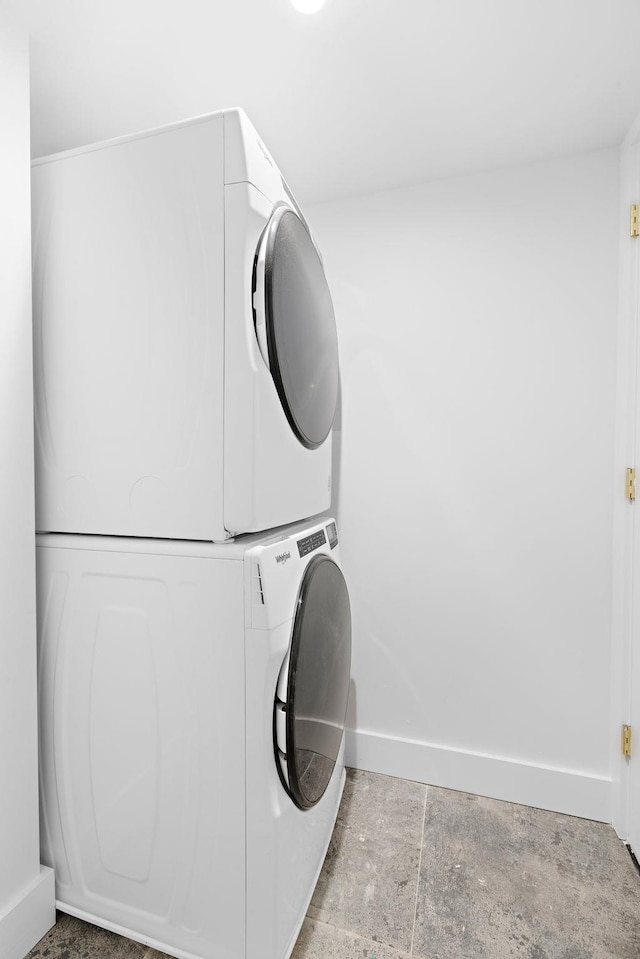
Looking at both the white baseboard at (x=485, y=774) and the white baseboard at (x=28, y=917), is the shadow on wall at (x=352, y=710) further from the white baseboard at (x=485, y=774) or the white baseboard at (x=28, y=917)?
the white baseboard at (x=28, y=917)

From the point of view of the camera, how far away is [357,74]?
145 centimetres

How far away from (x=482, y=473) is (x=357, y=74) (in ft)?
4.44

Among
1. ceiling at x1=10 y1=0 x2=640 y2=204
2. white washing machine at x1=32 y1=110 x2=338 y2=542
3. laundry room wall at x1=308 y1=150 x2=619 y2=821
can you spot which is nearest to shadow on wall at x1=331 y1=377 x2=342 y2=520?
laundry room wall at x1=308 y1=150 x2=619 y2=821

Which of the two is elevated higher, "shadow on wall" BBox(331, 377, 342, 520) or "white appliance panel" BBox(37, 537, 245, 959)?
"shadow on wall" BBox(331, 377, 342, 520)

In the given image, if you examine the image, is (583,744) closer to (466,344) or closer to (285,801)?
(285,801)

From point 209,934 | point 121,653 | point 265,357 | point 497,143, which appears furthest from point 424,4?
point 209,934

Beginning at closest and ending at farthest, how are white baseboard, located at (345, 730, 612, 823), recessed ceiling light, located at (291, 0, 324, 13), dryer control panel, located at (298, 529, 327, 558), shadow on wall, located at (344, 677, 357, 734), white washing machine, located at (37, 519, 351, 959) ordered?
white washing machine, located at (37, 519, 351, 959)
recessed ceiling light, located at (291, 0, 324, 13)
dryer control panel, located at (298, 529, 327, 558)
white baseboard, located at (345, 730, 612, 823)
shadow on wall, located at (344, 677, 357, 734)

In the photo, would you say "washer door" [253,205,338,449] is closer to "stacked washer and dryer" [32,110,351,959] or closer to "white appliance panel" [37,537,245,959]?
"stacked washer and dryer" [32,110,351,959]

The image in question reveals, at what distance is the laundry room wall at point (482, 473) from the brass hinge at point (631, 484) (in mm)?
106

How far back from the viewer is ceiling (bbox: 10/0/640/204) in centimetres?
126

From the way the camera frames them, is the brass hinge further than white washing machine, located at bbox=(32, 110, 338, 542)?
Yes

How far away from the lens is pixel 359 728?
6.85 ft

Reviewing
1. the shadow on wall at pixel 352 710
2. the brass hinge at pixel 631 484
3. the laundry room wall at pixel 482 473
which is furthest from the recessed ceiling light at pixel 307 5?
the shadow on wall at pixel 352 710

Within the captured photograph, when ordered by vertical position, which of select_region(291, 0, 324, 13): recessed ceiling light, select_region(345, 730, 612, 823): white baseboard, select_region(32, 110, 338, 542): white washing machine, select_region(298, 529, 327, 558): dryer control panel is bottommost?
select_region(345, 730, 612, 823): white baseboard
